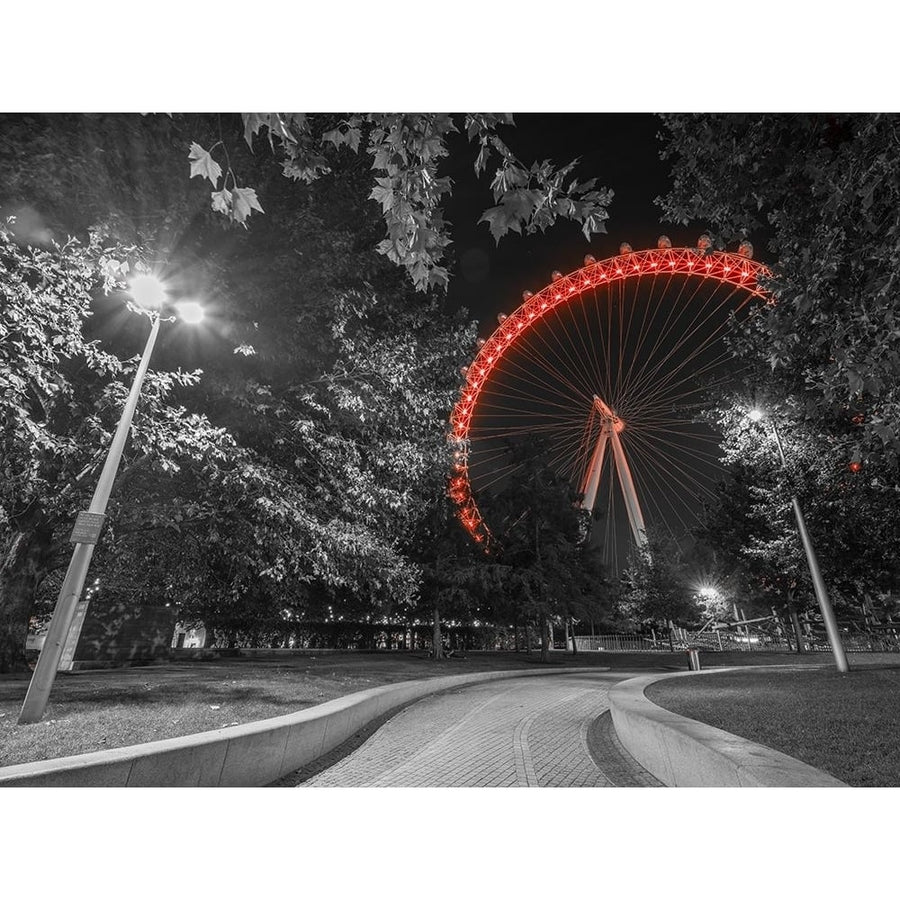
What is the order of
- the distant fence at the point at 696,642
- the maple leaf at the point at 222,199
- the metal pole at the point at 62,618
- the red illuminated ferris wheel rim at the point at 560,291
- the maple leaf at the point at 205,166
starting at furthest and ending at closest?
the distant fence at the point at 696,642, the red illuminated ferris wheel rim at the point at 560,291, the metal pole at the point at 62,618, the maple leaf at the point at 222,199, the maple leaf at the point at 205,166

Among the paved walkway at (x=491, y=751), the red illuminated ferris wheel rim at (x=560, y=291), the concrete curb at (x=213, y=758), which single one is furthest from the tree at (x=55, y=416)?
the red illuminated ferris wheel rim at (x=560, y=291)

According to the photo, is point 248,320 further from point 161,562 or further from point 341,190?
point 161,562

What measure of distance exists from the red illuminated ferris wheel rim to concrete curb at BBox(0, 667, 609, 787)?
1596cm

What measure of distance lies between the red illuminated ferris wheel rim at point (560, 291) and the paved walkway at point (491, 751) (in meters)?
13.1

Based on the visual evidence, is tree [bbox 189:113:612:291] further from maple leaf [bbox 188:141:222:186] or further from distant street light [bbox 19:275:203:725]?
distant street light [bbox 19:275:203:725]

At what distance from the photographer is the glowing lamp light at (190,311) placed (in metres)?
7.10

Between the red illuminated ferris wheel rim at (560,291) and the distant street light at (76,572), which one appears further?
the red illuminated ferris wheel rim at (560,291)

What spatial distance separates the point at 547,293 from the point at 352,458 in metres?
18.9

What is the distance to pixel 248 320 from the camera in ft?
29.4

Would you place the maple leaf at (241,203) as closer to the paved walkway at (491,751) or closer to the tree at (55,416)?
the tree at (55,416)

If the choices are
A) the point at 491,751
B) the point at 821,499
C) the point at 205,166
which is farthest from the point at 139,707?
the point at 821,499

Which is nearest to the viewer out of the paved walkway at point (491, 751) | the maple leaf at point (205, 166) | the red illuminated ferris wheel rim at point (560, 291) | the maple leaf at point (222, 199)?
the maple leaf at point (205, 166)
